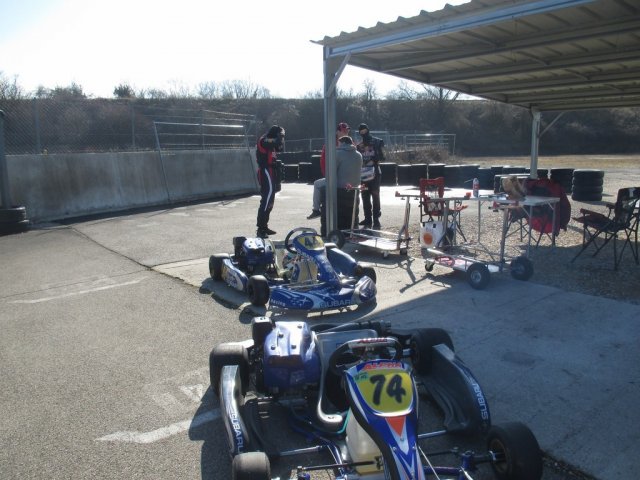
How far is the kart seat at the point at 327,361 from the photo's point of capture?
10.7 feet

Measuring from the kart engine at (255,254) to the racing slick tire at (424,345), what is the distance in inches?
123

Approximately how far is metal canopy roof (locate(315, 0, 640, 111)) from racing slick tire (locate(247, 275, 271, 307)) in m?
3.94

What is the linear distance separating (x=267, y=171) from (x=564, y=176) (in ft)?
33.0

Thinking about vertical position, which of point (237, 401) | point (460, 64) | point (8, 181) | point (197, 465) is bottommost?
point (197, 465)

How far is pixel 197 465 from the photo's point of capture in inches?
123

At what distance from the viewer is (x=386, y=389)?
2.72 metres

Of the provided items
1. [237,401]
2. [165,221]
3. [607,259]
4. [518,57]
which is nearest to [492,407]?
[237,401]

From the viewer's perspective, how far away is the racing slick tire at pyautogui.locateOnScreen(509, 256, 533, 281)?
21.3 ft

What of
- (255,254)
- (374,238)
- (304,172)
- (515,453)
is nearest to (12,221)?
(255,254)

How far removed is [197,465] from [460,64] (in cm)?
863

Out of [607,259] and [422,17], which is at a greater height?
[422,17]

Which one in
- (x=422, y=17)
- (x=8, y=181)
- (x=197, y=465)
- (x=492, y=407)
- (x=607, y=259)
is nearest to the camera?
(x=197, y=465)

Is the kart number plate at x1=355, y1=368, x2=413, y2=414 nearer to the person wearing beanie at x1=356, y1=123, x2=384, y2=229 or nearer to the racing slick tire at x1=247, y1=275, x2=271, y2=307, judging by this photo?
the racing slick tire at x1=247, y1=275, x2=271, y2=307

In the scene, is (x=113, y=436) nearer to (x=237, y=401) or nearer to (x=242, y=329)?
(x=237, y=401)
